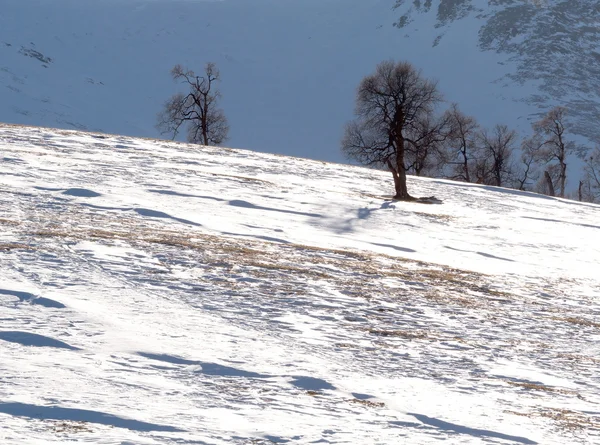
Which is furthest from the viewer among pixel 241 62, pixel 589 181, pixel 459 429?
pixel 241 62

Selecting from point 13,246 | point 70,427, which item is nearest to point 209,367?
point 70,427

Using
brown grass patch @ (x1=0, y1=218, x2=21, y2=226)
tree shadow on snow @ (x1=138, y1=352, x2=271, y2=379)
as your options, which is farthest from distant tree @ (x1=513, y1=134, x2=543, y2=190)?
tree shadow on snow @ (x1=138, y1=352, x2=271, y2=379)

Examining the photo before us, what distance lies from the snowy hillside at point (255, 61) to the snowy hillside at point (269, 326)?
8470 cm

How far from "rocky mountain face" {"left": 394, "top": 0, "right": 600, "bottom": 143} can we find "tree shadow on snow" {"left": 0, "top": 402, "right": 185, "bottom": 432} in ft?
346

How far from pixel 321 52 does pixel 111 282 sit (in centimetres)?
12540

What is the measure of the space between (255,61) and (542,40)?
163ft

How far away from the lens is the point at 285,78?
12412 cm

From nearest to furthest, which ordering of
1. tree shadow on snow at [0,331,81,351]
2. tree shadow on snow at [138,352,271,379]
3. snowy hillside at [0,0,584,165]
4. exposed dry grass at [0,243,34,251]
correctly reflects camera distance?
tree shadow on snow at [138,352,271,379] → tree shadow on snow at [0,331,81,351] → exposed dry grass at [0,243,34,251] → snowy hillside at [0,0,584,165]

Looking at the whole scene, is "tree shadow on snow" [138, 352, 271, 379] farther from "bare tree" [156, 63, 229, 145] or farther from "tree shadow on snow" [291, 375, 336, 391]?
"bare tree" [156, 63, 229, 145]

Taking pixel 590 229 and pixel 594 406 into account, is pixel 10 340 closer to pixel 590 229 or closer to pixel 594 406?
pixel 594 406

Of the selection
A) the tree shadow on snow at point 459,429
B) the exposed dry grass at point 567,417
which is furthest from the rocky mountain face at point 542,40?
the tree shadow on snow at point 459,429

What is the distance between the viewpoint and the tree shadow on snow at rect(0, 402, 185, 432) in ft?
17.4

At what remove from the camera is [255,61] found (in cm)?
12950

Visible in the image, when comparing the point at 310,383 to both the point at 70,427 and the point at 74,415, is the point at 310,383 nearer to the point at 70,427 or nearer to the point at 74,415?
the point at 74,415
